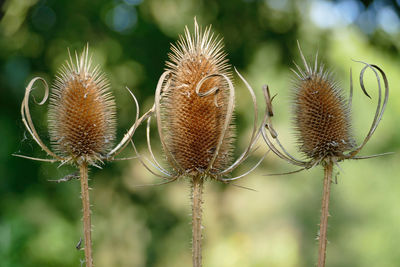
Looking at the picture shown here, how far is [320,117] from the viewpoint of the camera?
146cm

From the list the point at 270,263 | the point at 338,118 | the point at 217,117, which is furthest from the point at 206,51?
the point at 270,263

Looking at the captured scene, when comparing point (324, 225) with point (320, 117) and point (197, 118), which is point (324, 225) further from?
point (197, 118)

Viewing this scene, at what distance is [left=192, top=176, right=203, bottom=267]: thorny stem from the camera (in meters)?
1.31

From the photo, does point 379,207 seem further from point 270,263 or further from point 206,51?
point 206,51

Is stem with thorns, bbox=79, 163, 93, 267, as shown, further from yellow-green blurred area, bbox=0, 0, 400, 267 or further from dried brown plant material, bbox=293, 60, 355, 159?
yellow-green blurred area, bbox=0, 0, 400, 267

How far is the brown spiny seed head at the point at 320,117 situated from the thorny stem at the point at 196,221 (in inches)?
13.5

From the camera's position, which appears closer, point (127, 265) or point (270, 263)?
point (127, 265)

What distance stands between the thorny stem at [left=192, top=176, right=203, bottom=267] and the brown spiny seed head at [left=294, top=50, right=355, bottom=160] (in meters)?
0.34

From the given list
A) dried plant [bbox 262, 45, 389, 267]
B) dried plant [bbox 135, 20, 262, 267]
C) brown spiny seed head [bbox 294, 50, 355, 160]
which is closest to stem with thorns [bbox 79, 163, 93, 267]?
dried plant [bbox 135, 20, 262, 267]

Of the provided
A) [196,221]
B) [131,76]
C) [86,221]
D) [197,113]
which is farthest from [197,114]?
[131,76]

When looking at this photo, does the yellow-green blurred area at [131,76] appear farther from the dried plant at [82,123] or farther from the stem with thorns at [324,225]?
the stem with thorns at [324,225]

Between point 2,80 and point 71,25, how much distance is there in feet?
2.66

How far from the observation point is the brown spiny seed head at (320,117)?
1.44m

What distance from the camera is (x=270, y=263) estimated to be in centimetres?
734
